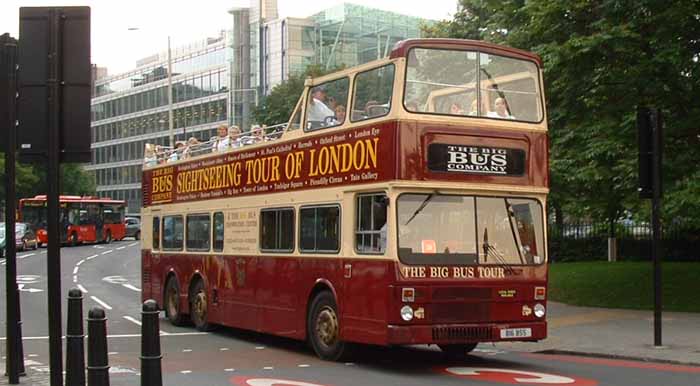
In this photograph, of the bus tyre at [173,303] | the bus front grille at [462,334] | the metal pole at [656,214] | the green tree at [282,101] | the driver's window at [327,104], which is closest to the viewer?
the bus front grille at [462,334]

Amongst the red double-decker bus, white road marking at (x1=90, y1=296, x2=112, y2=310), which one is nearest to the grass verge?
the red double-decker bus

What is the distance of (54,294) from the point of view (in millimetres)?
8523

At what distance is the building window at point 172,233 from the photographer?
20672 mm

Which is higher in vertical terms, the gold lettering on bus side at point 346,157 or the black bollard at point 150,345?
the gold lettering on bus side at point 346,157

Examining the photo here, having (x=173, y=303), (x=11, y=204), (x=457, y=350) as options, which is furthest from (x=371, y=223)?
(x=173, y=303)

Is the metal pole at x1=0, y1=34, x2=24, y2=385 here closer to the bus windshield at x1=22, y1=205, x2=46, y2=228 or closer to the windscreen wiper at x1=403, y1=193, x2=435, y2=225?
the windscreen wiper at x1=403, y1=193, x2=435, y2=225

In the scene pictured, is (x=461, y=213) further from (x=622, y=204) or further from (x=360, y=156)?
(x=622, y=204)

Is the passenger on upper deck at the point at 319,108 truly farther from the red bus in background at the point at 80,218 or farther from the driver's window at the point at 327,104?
the red bus in background at the point at 80,218

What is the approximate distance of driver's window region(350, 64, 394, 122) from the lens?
13312 mm

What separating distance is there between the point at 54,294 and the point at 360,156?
5.98 m

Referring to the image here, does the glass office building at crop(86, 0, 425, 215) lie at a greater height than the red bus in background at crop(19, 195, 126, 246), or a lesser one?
greater

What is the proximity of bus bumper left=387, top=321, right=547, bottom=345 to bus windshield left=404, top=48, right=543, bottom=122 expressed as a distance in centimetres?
283

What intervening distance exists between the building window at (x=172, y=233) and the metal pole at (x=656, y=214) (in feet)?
31.8

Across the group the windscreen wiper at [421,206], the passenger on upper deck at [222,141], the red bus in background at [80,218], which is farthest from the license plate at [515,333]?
the red bus in background at [80,218]
